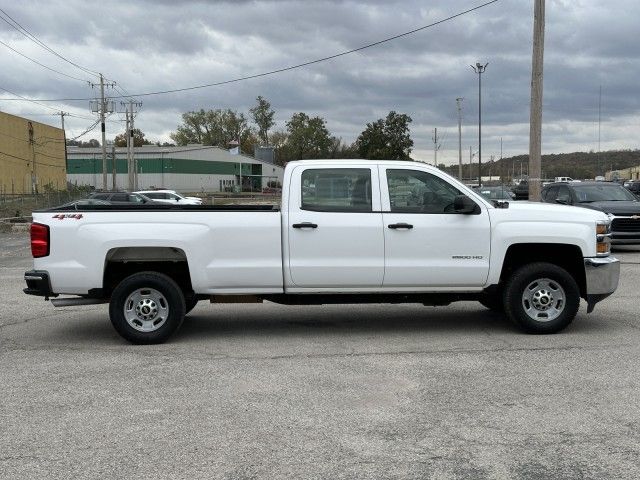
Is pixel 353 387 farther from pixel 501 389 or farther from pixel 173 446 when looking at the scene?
pixel 173 446

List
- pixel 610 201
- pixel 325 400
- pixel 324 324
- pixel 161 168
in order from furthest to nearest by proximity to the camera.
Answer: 1. pixel 161 168
2. pixel 610 201
3. pixel 324 324
4. pixel 325 400

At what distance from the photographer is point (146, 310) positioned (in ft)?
24.1

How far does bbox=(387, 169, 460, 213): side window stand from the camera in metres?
7.53

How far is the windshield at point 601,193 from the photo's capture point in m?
17.4

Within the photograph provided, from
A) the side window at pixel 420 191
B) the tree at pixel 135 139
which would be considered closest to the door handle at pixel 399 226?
the side window at pixel 420 191

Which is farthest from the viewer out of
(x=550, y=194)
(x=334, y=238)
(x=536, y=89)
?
(x=536, y=89)

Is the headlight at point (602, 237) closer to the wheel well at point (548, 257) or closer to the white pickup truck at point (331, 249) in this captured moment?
the white pickup truck at point (331, 249)

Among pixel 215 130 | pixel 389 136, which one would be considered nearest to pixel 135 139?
pixel 215 130

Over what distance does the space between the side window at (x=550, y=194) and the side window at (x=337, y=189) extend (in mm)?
12148

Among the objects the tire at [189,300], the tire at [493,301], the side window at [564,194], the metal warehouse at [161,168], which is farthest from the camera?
the metal warehouse at [161,168]

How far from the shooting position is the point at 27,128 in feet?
219

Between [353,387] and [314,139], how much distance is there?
120 metres

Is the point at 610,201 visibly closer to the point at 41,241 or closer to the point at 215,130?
the point at 41,241

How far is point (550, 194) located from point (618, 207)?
8.32 feet
